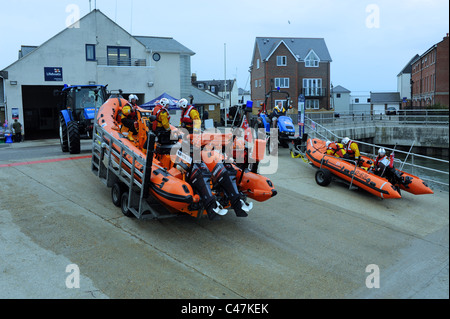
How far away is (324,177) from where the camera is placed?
36.7 feet

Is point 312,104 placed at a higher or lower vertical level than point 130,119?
higher

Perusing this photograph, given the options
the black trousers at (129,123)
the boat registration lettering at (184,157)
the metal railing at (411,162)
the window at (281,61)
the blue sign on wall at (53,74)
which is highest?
the window at (281,61)

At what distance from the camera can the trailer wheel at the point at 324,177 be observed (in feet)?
36.7

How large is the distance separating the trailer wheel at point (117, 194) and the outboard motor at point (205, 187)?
6.04 ft

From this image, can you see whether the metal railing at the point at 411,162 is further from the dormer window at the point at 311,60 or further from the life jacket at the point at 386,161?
the dormer window at the point at 311,60

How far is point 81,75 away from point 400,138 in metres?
21.6

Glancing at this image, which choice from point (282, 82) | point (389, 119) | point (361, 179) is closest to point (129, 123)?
point (361, 179)

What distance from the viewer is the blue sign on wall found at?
2138 centimetres

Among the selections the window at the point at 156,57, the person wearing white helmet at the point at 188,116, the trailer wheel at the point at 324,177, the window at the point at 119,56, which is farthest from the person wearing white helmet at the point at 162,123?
the window at the point at 156,57

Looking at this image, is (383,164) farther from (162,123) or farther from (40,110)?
(40,110)

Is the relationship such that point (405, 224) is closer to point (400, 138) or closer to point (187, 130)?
point (187, 130)

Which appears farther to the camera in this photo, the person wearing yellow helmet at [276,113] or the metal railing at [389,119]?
the metal railing at [389,119]

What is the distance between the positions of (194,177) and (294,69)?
43822mm

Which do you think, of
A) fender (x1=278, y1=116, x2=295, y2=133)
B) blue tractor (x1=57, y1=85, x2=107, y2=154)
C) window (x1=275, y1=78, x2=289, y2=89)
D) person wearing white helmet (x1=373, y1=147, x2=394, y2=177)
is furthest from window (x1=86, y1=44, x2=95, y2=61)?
window (x1=275, y1=78, x2=289, y2=89)
